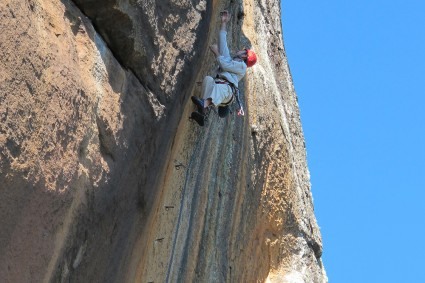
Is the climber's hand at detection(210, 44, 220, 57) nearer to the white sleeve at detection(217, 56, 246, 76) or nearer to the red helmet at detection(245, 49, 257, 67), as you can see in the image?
the white sleeve at detection(217, 56, 246, 76)

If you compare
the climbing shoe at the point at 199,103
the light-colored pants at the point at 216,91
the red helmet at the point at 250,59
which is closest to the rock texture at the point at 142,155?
the climbing shoe at the point at 199,103

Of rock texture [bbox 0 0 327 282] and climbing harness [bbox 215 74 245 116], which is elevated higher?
climbing harness [bbox 215 74 245 116]

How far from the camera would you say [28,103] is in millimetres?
7879

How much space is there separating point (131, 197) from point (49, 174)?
1.88 m

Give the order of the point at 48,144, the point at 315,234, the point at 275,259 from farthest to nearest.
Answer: the point at 315,234 < the point at 275,259 < the point at 48,144

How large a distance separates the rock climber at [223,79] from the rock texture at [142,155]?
18 centimetres

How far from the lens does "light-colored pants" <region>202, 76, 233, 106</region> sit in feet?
37.0

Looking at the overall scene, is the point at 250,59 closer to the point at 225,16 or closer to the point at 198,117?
the point at 225,16

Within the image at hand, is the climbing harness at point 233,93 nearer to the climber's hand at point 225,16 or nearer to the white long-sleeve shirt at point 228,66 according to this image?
the white long-sleeve shirt at point 228,66

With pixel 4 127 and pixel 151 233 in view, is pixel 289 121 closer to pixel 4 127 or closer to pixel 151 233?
pixel 151 233

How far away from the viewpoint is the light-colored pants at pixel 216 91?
37.0 feet

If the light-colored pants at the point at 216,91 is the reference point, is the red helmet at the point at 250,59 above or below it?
above

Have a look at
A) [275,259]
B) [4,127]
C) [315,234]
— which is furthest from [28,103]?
[315,234]

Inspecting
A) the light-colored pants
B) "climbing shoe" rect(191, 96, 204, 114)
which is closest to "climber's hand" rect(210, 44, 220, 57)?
the light-colored pants
